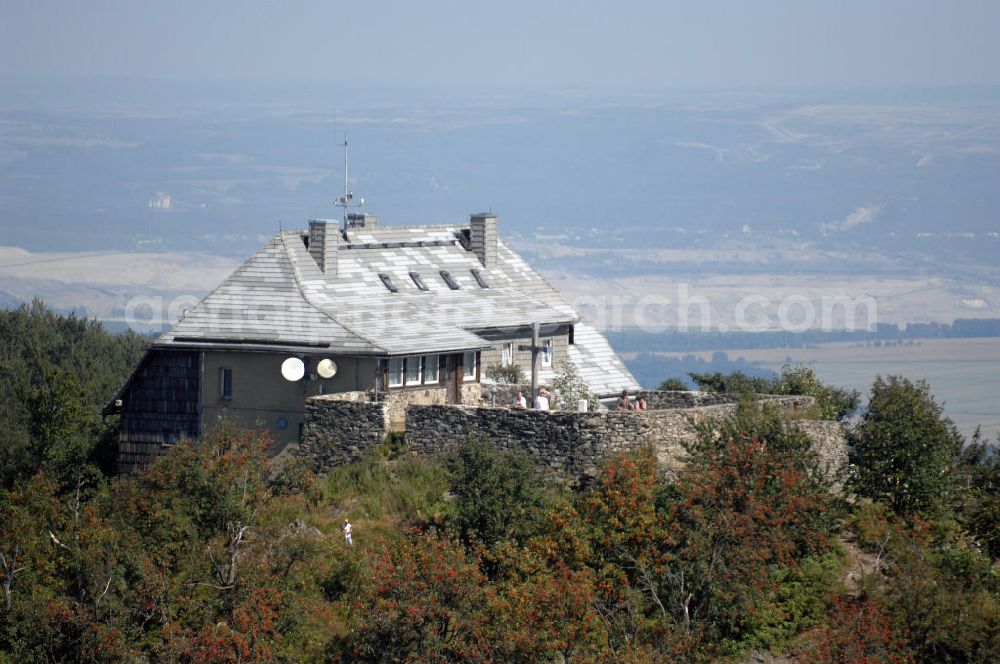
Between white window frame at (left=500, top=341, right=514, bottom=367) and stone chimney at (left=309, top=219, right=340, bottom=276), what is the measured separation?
5.98 meters

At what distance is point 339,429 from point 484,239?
15.7 m

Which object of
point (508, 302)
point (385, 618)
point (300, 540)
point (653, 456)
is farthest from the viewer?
point (508, 302)

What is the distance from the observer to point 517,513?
159 feet

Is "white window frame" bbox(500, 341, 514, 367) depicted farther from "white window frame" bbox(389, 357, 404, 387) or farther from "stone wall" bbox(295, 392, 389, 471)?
"stone wall" bbox(295, 392, 389, 471)

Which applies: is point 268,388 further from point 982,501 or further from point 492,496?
point 982,501

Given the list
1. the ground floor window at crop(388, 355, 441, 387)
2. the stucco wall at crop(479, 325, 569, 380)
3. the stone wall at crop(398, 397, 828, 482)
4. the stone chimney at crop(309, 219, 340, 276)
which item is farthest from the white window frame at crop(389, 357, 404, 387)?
the stone chimney at crop(309, 219, 340, 276)

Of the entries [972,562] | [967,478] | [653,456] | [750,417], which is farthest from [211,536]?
[967,478]

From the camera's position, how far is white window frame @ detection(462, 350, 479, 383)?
59250mm

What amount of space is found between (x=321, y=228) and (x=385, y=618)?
2130cm

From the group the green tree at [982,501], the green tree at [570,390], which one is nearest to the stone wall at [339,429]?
the green tree at [570,390]

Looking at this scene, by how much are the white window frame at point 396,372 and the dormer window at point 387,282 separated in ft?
18.7

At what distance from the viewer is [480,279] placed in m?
66.2

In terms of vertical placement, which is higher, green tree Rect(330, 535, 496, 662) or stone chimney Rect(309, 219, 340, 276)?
stone chimney Rect(309, 219, 340, 276)

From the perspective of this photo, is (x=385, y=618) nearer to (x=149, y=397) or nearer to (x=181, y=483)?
(x=181, y=483)
